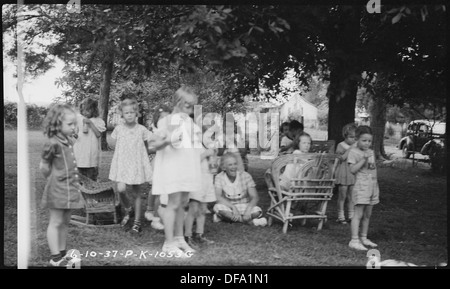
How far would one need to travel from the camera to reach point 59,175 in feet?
13.2

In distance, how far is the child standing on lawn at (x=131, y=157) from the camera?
14.0ft

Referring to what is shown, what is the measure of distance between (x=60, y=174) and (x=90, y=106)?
0.55m

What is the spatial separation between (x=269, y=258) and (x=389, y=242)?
912 millimetres

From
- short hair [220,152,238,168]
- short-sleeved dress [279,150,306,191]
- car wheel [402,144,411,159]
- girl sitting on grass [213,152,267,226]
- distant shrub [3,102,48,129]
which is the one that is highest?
distant shrub [3,102,48,129]

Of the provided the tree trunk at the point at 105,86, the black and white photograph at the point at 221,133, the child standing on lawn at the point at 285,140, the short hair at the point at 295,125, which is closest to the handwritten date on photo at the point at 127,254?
the black and white photograph at the point at 221,133

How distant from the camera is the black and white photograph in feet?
13.4

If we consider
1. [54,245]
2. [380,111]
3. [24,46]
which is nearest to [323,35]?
[380,111]

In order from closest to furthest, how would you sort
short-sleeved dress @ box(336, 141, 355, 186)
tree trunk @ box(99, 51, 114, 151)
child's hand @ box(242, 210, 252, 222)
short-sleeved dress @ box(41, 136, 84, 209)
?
short-sleeved dress @ box(41, 136, 84, 209) → tree trunk @ box(99, 51, 114, 151) → short-sleeved dress @ box(336, 141, 355, 186) → child's hand @ box(242, 210, 252, 222)

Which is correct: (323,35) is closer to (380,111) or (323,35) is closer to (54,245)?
(380,111)

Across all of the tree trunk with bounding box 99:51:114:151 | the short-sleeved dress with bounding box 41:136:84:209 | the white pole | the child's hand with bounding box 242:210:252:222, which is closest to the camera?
the short-sleeved dress with bounding box 41:136:84:209

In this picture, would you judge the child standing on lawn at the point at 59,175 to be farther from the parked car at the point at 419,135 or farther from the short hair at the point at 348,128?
the parked car at the point at 419,135

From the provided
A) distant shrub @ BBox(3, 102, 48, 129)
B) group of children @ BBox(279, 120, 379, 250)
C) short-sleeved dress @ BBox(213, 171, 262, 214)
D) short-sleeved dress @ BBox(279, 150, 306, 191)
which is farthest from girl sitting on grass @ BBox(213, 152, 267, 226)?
distant shrub @ BBox(3, 102, 48, 129)

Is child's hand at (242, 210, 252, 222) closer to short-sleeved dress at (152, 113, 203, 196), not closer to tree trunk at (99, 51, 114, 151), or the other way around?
short-sleeved dress at (152, 113, 203, 196)

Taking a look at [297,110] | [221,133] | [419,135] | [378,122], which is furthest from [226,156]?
[419,135]
